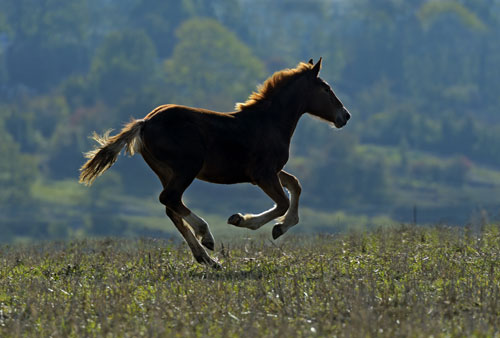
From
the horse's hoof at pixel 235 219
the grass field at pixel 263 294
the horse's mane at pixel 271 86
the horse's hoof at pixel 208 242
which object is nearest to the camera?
the grass field at pixel 263 294

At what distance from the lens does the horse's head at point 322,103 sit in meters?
12.8

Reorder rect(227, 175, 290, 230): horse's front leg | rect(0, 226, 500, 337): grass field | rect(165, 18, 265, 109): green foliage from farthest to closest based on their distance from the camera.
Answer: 1. rect(165, 18, 265, 109): green foliage
2. rect(227, 175, 290, 230): horse's front leg
3. rect(0, 226, 500, 337): grass field

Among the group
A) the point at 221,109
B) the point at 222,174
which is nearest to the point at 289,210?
the point at 222,174

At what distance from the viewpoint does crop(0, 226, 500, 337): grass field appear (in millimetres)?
6695

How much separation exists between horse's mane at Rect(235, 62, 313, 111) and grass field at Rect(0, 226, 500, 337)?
2.06 meters

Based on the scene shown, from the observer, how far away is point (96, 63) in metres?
166

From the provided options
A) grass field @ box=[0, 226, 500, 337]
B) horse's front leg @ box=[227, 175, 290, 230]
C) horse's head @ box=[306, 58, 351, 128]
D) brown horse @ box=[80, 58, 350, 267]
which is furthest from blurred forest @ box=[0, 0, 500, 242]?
grass field @ box=[0, 226, 500, 337]

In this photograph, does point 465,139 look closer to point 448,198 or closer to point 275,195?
point 448,198

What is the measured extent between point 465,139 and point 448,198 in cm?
3268

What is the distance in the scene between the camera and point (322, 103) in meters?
13.0

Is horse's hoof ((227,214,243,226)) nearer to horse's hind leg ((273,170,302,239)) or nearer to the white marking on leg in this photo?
the white marking on leg

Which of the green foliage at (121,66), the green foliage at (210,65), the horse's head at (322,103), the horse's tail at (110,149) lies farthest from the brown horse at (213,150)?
the green foliage at (210,65)

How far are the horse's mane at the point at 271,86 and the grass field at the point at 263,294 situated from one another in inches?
81.1

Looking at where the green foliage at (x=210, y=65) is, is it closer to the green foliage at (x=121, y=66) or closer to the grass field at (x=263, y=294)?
the green foliage at (x=121, y=66)
